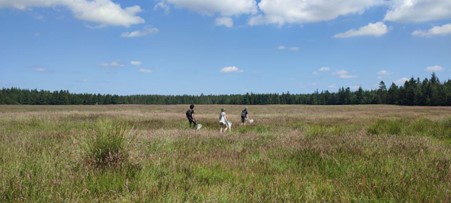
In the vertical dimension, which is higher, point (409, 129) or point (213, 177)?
point (213, 177)

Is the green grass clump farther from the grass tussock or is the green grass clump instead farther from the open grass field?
the grass tussock

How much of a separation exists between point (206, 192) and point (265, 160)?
3.28 meters

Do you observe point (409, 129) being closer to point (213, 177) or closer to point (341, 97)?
point (213, 177)

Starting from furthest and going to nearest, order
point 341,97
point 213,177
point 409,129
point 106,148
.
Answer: point 341,97 → point 409,129 → point 106,148 → point 213,177

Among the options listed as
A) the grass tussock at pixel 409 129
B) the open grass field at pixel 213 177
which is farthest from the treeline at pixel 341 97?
the open grass field at pixel 213 177

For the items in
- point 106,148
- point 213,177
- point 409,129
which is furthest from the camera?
point 409,129

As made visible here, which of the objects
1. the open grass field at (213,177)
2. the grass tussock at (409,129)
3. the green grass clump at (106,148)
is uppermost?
the green grass clump at (106,148)

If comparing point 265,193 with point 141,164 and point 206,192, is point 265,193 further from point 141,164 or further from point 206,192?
point 141,164

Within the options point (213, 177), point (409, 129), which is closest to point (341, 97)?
point (409, 129)

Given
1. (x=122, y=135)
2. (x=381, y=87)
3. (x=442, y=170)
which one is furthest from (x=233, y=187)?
(x=381, y=87)

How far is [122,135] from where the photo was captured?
20.2 ft

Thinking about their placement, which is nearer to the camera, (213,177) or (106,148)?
(213,177)

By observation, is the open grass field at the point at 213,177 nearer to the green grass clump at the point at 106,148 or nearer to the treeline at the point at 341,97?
the green grass clump at the point at 106,148

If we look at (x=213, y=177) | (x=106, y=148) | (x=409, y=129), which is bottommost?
(x=409, y=129)
